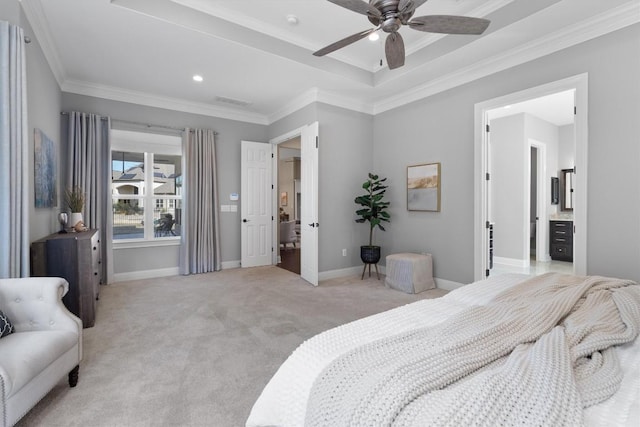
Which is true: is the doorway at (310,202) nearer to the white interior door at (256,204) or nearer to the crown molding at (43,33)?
the white interior door at (256,204)

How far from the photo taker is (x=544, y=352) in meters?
0.96

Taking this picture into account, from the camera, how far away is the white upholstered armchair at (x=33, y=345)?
56.7 inches

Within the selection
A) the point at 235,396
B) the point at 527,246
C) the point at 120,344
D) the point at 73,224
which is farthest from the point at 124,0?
the point at 527,246

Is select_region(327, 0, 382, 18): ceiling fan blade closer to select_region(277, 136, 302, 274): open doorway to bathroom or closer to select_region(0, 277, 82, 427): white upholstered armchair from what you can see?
select_region(0, 277, 82, 427): white upholstered armchair

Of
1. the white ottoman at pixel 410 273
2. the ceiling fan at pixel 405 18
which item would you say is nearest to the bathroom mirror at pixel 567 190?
the white ottoman at pixel 410 273

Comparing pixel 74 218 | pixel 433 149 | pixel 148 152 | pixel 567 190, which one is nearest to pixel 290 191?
pixel 148 152

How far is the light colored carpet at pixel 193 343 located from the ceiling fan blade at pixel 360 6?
8.31 feet

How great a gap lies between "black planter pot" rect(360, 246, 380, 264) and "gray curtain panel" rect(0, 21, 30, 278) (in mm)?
3788

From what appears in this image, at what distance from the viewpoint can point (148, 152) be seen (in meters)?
4.87

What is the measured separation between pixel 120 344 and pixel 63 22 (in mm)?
3007

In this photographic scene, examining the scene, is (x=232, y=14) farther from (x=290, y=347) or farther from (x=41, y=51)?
(x=290, y=347)

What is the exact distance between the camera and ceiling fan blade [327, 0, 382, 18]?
195 cm

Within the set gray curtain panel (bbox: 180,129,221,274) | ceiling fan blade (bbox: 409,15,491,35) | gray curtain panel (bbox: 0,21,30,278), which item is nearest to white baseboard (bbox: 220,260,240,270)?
gray curtain panel (bbox: 180,129,221,274)

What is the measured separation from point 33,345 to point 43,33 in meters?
3.02
